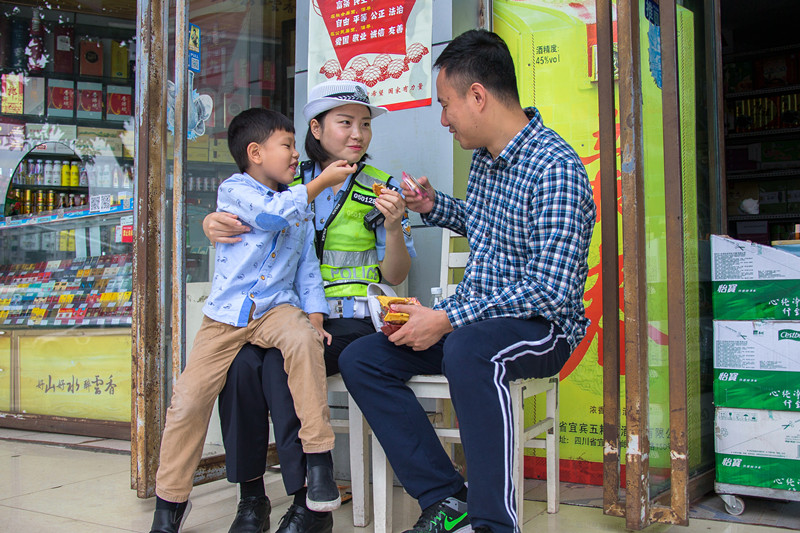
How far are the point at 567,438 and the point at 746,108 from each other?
3154 millimetres

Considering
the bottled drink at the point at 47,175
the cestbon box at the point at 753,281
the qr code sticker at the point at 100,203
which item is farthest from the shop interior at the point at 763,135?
the bottled drink at the point at 47,175

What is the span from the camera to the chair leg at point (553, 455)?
2197mm

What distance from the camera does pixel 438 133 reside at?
2.65 m

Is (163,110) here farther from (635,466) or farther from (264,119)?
(635,466)

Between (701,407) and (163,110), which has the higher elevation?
(163,110)

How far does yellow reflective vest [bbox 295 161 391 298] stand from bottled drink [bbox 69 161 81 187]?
2.68m

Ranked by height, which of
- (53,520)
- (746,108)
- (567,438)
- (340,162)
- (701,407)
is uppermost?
(746,108)

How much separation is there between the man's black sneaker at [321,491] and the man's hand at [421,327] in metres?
0.40

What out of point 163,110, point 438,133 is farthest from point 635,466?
point 163,110

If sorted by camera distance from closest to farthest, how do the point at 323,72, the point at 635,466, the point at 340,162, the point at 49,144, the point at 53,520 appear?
the point at 635,466 < the point at 340,162 < the point at 53,520 < the point at 323,72 < the point at 49,144

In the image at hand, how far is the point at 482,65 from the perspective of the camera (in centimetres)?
194

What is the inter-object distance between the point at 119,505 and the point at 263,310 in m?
0.95

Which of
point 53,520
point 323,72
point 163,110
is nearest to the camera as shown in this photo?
point 53,520

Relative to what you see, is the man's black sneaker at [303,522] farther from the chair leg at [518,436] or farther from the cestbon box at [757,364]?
the cestbon box at [757,364]
